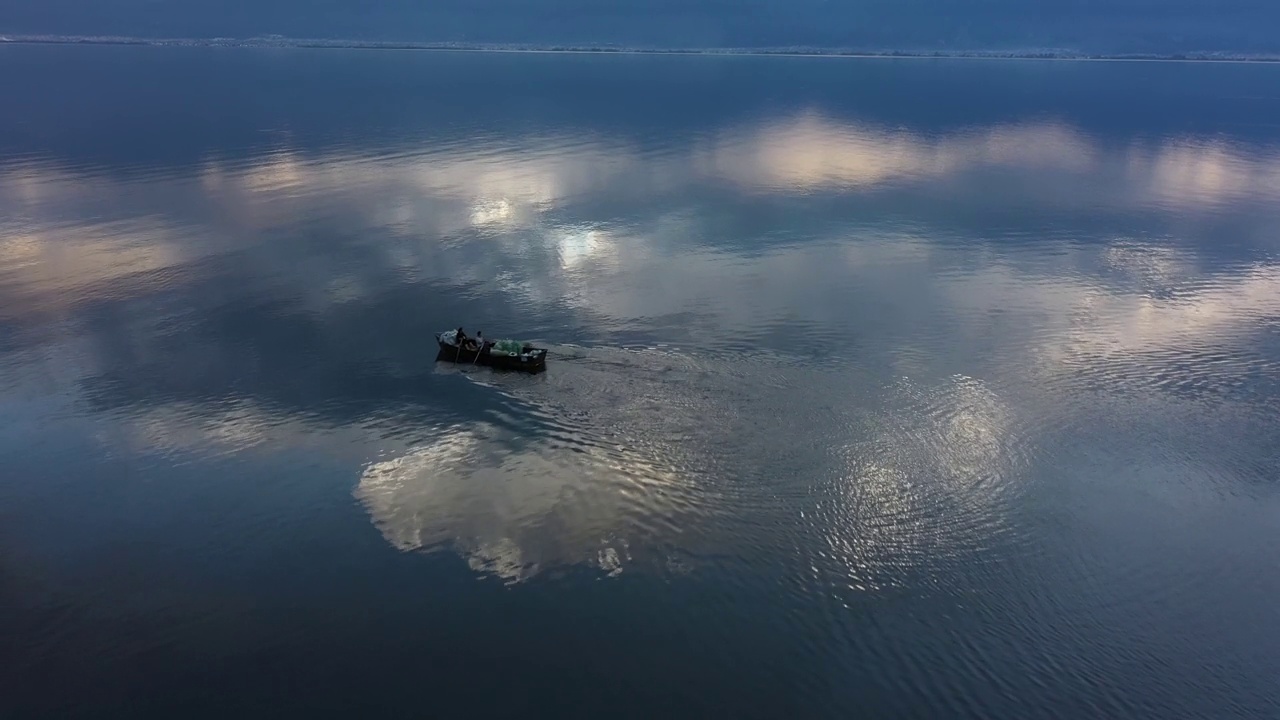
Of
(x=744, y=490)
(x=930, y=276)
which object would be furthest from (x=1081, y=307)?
(x=744, y=490)

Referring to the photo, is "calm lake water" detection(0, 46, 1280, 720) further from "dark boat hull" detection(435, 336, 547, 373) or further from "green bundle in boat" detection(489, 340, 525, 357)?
"green bundle in boat" detection(489, 340, 525, 357)

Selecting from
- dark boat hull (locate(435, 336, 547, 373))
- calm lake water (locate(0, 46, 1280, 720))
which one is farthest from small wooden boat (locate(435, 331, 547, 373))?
calm lake water (locate(0, 46, 1280, 720))

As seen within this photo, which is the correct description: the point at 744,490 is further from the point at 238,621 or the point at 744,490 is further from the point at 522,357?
the point at 238,621

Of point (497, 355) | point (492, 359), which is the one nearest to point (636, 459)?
point (497, 355)

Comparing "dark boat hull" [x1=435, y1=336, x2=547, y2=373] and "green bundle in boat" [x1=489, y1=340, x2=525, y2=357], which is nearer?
"dark boat hull" [x1=435, y1=336, x2=547, y2=373]

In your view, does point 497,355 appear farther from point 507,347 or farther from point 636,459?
point 636,459

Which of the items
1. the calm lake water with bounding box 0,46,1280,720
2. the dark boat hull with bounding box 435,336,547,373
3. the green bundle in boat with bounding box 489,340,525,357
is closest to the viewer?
the calm lake water with bounding box 0,46,1280,720

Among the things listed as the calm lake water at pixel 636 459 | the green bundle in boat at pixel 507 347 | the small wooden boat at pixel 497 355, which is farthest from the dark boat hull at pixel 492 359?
the calm lake water at pixel 636 459
